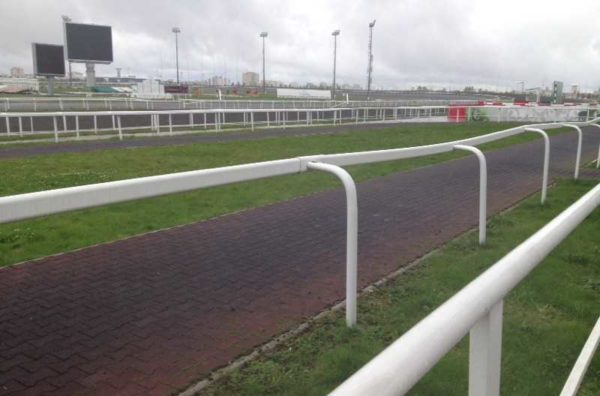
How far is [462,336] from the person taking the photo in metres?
1.03

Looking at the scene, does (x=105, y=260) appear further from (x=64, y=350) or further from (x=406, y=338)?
(x=406, y=338)

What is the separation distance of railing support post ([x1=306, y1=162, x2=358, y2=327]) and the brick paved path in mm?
428

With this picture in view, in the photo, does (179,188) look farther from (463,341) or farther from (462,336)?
(463,341)

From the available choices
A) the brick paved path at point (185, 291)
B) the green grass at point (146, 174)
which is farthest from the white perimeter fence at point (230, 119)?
the brick paved path at point (185, 291)

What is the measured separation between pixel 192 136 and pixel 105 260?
13.0 metres

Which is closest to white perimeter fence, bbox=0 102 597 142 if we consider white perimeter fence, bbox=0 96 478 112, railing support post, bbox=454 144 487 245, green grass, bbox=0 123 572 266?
white perimeter fence, bbox=0 96 478 112

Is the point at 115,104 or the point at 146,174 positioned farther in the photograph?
the point at 115,104

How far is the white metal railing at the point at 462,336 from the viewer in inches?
32.4

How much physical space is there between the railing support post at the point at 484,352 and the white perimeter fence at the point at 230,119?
15954 millimetres

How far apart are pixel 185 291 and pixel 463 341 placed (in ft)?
6.99

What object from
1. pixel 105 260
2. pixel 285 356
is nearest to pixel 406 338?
pixel 285 356

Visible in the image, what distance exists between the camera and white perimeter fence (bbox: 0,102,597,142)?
58.2ft

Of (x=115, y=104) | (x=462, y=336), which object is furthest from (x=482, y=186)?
(x=115, y=104)

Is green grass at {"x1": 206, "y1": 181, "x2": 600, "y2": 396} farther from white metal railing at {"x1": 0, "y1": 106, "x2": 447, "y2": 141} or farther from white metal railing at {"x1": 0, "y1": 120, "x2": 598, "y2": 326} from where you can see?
white metal railing at {"x1": 0, "y1": 106, "x2": 447, "y2": 141}
